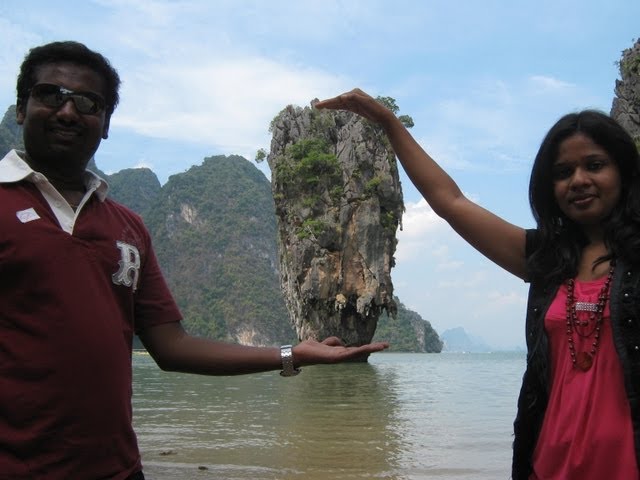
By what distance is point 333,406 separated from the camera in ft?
32.5

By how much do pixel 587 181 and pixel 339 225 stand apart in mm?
27967

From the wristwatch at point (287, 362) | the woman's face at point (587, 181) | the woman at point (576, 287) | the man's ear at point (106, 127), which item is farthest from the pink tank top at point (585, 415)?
the man's ear at point (106, 127)

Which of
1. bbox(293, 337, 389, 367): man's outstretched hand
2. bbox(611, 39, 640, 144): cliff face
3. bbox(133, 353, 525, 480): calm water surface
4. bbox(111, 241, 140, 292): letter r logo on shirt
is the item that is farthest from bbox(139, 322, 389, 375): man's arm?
bbox(611, 39, 640, 144): cliff face

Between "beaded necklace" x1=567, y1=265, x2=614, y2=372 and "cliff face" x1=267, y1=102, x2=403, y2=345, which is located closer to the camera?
"beaded necklace" x1=567, y1=265, x2=614, y2=372

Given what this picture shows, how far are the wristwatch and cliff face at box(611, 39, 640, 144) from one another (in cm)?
1604

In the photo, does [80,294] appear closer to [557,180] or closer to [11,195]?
[11,195]

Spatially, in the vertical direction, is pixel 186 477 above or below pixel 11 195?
below

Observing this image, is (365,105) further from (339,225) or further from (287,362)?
(339,225)

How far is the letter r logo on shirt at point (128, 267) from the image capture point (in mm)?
1473

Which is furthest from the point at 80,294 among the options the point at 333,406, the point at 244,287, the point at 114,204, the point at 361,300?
the point at 244,287

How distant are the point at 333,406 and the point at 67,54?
8967mm

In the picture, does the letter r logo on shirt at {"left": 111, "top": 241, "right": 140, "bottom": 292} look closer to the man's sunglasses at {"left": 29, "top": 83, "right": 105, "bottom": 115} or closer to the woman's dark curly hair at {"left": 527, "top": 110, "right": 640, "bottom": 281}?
the man's sunglasses at {"left": 29, "top": 83, "right": 105, "bottom": 115}

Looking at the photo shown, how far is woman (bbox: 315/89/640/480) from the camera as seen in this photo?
4.70ft

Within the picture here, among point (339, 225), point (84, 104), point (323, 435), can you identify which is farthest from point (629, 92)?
point (84, 104)
